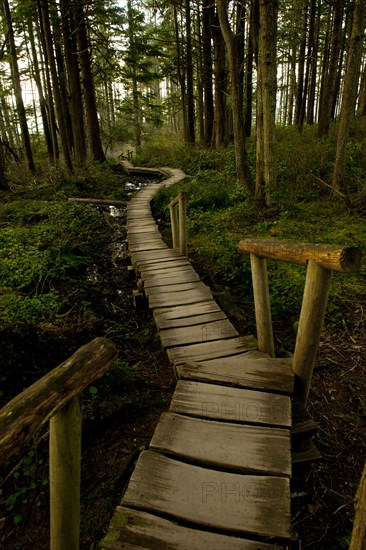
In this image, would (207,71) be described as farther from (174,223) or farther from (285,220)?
(174,223)

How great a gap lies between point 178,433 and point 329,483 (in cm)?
153

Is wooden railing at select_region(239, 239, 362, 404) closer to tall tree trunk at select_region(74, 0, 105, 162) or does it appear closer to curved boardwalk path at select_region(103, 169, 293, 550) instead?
curved boardwalk path at select_region(103, 169, 293, 550)

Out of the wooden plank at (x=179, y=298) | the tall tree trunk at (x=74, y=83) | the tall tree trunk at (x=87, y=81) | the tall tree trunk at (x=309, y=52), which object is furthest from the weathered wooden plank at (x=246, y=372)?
the tall tree trunk at (x=87, y=81)

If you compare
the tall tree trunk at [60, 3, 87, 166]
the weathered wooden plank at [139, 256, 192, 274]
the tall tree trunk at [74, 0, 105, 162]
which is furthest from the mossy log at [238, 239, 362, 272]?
the tall tree trunk at [74, 0, 105, 162]

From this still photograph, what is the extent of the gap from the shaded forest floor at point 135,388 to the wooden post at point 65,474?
114 centimetres

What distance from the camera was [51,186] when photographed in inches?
509

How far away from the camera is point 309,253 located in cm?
264

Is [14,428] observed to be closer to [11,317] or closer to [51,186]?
[11,317]

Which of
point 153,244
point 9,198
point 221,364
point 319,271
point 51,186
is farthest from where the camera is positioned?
point 51,186

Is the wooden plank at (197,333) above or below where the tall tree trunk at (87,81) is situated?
below

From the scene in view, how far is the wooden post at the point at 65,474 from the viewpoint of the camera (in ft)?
5.19

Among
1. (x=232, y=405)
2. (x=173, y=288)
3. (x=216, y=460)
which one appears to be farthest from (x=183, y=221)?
(x=216, y=460)

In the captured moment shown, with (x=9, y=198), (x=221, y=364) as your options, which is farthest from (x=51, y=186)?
(x=221, y=364)

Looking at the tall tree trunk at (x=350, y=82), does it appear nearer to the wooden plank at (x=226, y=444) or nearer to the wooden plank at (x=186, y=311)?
the wooden plank at (x=186, y=311)
